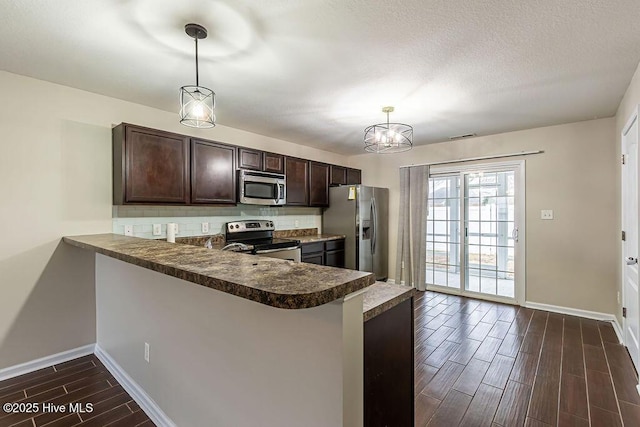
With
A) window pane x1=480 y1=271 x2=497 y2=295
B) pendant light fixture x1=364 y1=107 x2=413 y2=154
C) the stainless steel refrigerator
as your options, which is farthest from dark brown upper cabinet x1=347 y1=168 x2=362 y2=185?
window pane x1=480 y1=271 x2=497 y2=295

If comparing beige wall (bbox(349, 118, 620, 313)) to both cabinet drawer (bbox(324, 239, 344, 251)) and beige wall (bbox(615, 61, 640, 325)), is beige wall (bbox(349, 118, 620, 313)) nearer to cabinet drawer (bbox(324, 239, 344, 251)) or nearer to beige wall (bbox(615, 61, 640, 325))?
beige wall (bbox(615, 61, 640, 325))

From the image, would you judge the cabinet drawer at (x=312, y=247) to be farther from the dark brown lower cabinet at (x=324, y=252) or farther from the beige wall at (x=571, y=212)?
the beige wall at (x=571, y=212)

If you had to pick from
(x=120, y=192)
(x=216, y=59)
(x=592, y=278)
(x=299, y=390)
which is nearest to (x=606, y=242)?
(x=592, y=278)

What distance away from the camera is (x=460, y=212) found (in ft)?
15.0

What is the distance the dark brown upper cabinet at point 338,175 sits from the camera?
4.99 metres

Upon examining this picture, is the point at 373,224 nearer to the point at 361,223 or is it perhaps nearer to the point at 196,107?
the point at 361,223

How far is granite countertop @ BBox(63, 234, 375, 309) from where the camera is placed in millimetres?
836

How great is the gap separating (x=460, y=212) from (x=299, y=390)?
419 centimetres

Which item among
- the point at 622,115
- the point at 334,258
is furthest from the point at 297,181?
the point at 622,115

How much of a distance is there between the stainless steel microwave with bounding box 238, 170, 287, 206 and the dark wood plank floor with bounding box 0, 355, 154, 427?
6.86ft

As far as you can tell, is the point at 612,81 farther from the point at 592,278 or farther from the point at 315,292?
the point at 315,292

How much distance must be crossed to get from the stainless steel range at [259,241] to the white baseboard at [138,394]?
142cm

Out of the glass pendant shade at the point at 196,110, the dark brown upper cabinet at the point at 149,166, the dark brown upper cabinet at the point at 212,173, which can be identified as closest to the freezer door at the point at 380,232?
the dark brown upper cabinet at the point at 212,173

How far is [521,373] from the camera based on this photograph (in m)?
2.36
